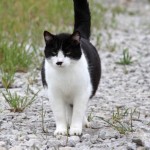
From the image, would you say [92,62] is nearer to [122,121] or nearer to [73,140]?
[122,121]

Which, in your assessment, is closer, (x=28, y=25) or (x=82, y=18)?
(x=82, y=18)

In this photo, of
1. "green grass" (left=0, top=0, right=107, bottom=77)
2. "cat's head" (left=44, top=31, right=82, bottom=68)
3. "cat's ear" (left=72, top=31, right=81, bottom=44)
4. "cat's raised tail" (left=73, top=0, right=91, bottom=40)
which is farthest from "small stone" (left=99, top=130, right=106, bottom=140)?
"green grass" (left=0, top=0, right=107, bottom=77)

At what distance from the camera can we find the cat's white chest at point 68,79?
3748mm

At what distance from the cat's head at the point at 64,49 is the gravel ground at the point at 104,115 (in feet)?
1.62

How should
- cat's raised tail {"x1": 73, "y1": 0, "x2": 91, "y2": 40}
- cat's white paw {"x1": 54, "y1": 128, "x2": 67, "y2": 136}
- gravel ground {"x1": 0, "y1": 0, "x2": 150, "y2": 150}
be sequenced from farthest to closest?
cat's raised tail {"x1": 73, "y1": 0, "x2": 91, "y2": 40}
cat's white paw {"x1": 54, "y1": 128, "x2": 67, "y2": 136}
gravel ground {"x1": 0, "y1": 0, "x2": 150, "y2": 150}

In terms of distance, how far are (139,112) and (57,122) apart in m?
0.72

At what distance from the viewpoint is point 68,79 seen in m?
3.75

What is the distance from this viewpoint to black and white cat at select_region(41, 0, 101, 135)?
3701 millimetres

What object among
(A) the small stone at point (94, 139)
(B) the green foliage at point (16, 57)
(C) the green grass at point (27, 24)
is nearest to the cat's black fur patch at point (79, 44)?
(A) the small stone at point (94, 139)

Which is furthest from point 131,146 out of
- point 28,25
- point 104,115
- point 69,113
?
point 28,25

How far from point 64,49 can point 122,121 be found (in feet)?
2.40

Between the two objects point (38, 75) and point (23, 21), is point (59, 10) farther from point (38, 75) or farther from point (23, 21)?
point (38, 75)

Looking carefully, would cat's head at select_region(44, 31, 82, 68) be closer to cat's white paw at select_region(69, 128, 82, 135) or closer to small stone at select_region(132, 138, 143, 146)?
cat's white paw at select_region(69, 128, 82, 135)

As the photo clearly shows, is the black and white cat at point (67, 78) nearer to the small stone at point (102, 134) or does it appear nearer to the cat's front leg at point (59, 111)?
the cat's front leg at point (59, 111)
